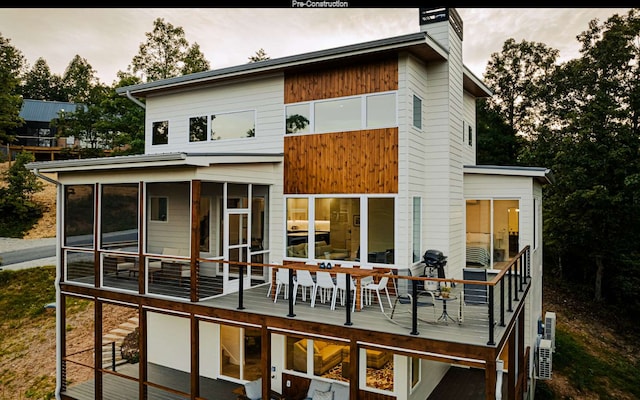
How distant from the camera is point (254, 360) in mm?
10188

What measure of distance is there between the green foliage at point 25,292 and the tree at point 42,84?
35.0 metres

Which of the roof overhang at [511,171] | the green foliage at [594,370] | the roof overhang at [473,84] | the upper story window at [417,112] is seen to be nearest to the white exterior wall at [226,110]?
the upper story window at [417,112]

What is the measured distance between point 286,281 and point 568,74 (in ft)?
70.8

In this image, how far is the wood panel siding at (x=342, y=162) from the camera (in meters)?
9.34

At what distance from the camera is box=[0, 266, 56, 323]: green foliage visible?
55.6 feet

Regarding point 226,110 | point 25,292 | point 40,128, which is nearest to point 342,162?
point 226,110

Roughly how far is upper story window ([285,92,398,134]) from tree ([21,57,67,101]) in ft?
152

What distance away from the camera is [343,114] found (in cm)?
988

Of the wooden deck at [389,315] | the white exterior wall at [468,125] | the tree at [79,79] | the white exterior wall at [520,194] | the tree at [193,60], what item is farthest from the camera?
the tree at [79,79]

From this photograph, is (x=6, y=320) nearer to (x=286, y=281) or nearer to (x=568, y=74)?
(x=286, y=281)

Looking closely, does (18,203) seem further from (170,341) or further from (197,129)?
(170,341)

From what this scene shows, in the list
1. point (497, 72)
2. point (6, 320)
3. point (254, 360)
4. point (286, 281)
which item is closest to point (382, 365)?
point (286, 281)

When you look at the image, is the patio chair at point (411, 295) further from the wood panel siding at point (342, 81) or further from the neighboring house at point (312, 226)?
the wood panel siding at point (342, 81)

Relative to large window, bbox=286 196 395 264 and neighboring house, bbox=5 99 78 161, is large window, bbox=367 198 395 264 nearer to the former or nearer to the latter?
large window, bbox=286 196 395 264
